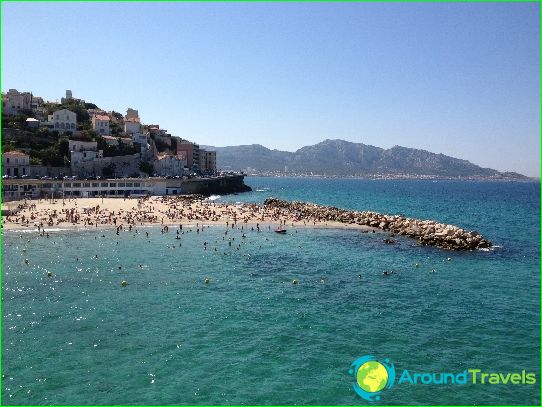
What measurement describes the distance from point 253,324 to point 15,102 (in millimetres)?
109524

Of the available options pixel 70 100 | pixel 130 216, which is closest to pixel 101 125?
pixel 70 100

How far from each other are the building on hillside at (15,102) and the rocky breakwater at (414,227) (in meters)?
76.0

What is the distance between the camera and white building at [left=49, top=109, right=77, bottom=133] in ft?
339

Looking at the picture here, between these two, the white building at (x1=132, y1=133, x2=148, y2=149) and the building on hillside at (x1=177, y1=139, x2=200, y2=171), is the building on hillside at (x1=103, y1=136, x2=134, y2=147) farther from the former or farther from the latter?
the building on hillside at (x1=177, y1=139, x2=200, y2=171)

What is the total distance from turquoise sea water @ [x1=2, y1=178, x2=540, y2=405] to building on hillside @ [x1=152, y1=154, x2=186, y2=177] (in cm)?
7287

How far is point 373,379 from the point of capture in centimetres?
1739

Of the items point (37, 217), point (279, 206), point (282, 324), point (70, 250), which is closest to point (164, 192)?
point (279, 206)

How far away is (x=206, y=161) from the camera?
159 m

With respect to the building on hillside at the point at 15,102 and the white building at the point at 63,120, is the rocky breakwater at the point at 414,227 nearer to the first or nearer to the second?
the white building at the point at 63,120

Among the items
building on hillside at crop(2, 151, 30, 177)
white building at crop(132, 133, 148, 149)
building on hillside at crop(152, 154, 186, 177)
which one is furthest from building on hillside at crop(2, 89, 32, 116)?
building on hillside at crop(152, 154, 186, 177)

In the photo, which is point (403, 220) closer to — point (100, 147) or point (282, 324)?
point (282, 324)

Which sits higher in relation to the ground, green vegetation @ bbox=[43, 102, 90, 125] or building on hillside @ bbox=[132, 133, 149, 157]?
green vegetation @ bbox=[43, 102, 90, 125]

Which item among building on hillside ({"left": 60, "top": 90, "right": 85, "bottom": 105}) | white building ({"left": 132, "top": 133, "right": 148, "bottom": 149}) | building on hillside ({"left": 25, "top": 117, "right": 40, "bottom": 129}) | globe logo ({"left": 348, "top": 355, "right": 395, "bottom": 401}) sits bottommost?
globe logo ({"left": 348, "top": 355, "right": 395, "bottom": 401})

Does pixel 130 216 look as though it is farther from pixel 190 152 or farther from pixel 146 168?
pixel 190 152
